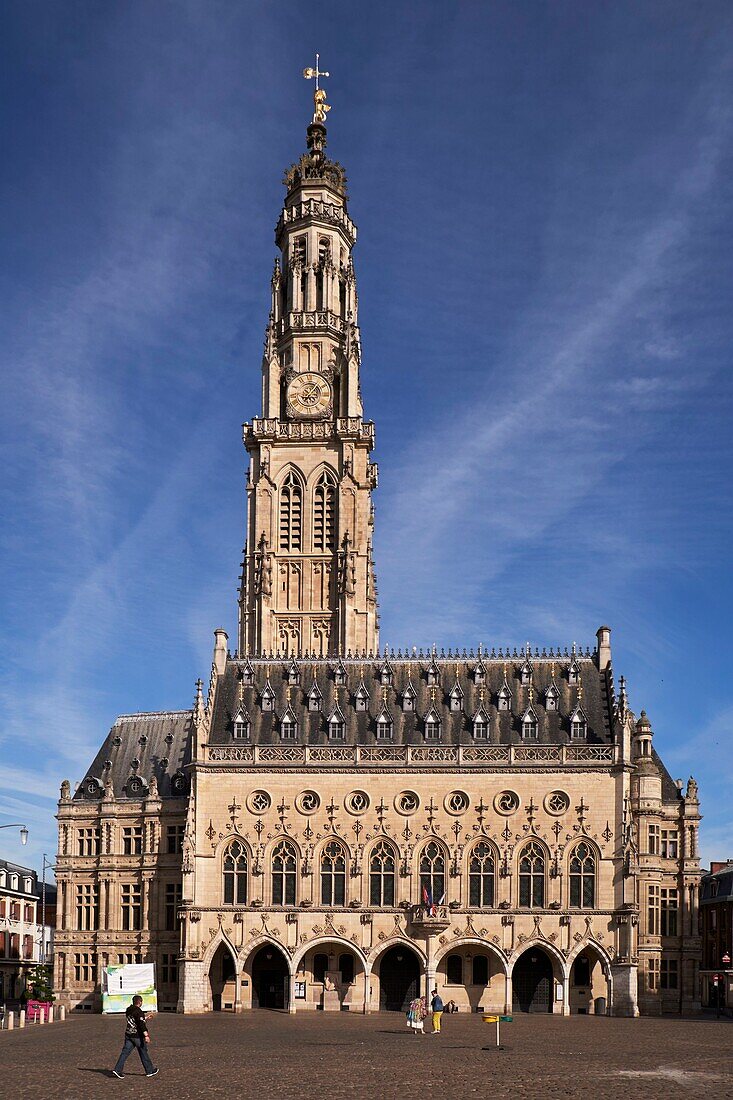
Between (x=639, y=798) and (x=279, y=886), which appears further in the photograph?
(x=639, y=798)

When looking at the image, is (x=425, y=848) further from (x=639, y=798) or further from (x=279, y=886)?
(x=639, y=798)

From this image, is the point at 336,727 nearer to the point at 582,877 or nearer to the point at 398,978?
the point at 398,978

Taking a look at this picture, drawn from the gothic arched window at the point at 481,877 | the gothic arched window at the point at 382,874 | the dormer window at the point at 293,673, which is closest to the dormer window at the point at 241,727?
the dormer window at the point at 293,673

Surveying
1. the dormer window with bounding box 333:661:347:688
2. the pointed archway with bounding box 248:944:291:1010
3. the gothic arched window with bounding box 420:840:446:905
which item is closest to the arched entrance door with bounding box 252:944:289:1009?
the pointed archway with bounding box 248:944:291:1010

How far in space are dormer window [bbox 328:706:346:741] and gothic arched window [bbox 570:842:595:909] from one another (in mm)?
16495

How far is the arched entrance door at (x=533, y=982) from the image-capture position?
78.1 meters

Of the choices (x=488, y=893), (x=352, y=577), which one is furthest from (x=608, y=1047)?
(x=352, y=577)

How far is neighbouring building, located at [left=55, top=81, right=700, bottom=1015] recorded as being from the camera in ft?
256

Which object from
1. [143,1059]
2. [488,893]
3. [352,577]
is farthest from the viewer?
Result: [352,577]

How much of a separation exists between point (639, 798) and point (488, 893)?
1339 cm

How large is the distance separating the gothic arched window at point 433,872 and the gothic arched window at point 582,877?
7.99 metres

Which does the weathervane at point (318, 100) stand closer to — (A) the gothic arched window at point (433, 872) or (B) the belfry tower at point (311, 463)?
(B) the belfry tower at point (311, 463)

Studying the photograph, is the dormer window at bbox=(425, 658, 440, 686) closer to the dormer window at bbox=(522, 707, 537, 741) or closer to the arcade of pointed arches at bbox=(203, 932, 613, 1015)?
the dormer window at bbox=(522, 707, 537, 741)

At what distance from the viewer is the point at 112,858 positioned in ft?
289
